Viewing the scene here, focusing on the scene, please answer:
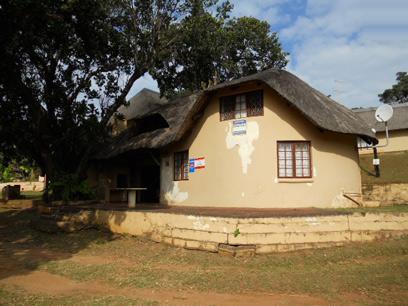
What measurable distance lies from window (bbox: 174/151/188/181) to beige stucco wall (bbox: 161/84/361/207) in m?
1.28

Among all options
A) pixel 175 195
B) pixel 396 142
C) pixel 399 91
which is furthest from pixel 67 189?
pixel 399 91

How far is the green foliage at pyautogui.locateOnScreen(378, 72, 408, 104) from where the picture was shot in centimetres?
5822

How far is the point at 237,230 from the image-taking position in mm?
10062

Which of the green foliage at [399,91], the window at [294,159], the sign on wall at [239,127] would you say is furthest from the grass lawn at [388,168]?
the green foliage at [399,91]

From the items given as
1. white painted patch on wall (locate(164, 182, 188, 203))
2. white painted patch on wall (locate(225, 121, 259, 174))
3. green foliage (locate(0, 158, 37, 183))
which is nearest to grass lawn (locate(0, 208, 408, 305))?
white painted patch on wall (locate(164, 182, 188, 203))

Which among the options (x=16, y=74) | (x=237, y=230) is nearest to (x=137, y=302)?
→ (x=237, y=230)

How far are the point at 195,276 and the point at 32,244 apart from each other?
7134 millimetres

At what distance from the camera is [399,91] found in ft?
193

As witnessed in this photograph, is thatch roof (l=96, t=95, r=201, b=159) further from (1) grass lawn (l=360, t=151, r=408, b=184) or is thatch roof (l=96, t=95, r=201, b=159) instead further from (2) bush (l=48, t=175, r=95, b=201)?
(1) grass lawn (l=360, t=151, r=408, b=184)

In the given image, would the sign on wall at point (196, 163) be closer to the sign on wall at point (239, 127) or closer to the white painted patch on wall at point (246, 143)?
the white painted patch on wall at point (246, 143)

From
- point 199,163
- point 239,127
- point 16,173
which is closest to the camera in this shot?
point 239,127

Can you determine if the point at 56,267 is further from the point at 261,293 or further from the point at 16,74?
the point at 16,74

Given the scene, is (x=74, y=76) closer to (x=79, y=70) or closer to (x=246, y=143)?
(x=79, y=70)

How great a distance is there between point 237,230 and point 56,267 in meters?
4.62
